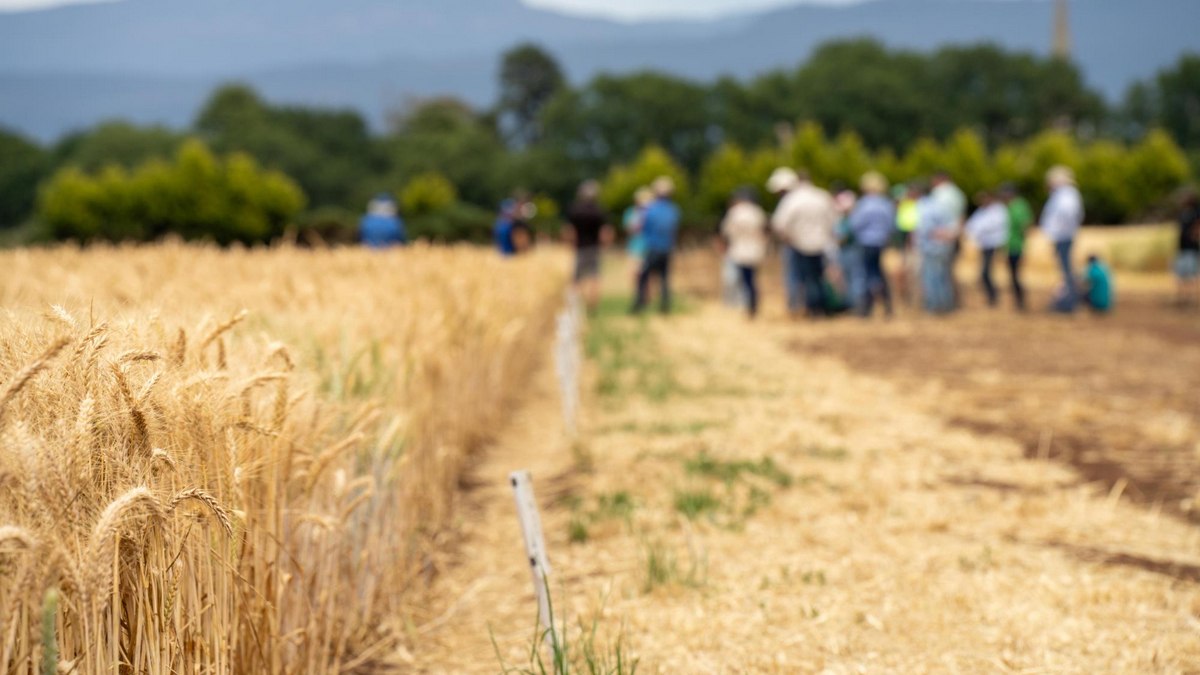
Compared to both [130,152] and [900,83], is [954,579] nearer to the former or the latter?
[900,83]

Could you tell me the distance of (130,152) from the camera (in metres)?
88.2

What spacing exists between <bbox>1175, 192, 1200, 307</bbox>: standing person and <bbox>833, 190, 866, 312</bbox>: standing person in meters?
4.41

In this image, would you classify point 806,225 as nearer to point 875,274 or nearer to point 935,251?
point 875,274

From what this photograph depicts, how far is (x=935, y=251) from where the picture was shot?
1555cm

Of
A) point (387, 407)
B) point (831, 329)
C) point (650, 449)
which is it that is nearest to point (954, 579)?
point (387, 407)

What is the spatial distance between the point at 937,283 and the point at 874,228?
141cm

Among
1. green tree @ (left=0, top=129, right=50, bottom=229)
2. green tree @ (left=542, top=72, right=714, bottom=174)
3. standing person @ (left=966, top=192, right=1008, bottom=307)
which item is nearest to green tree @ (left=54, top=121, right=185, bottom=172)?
green tree @ (left=0, top=129, right=50, bottom=229)

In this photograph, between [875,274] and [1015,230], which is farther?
[1015,230]

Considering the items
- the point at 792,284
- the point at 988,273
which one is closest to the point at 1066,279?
the point at 988,273

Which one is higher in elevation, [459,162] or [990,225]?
[459,162]

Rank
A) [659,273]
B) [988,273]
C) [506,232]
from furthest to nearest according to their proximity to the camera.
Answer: [659,273]
[988,273]
[506,232]

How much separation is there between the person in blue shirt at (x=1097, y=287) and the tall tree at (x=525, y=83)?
356 feet

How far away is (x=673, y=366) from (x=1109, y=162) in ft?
129

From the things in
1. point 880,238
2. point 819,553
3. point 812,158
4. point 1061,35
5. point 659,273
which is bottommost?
point 819,553
